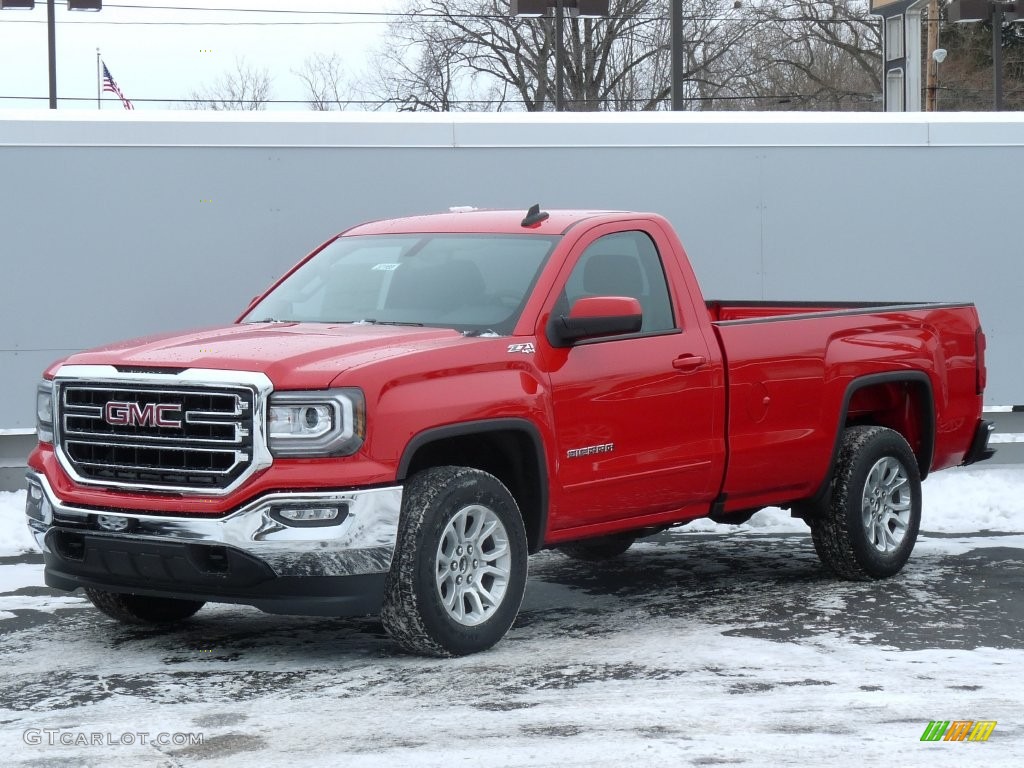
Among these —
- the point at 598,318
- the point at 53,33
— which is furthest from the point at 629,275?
the point at 53,33

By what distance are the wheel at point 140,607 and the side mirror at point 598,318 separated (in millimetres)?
2025

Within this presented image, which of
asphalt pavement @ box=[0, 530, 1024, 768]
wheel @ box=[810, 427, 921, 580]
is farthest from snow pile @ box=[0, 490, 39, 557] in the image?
wheel @ box=[810, 427, 921, 580]

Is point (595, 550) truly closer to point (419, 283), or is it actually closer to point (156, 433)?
point (419, 283)

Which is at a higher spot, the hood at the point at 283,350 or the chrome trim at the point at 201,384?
the hood at the point at 283,350

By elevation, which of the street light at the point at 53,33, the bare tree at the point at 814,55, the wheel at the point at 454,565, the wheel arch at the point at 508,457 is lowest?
the wheel at the point at 454,565

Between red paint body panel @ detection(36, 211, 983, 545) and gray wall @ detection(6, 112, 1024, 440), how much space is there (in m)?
3.68

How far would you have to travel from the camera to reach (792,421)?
7902mm

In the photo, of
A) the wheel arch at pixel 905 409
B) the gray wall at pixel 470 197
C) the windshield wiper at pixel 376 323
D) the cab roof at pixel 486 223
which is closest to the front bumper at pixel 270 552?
the windshield wiper at pixel 376 323

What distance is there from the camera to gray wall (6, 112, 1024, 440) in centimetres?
1145

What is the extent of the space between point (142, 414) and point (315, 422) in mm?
731

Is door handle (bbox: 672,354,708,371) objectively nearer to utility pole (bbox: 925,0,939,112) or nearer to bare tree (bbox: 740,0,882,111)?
utility pole (bbox: 925,0,939,112)

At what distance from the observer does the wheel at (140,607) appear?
710 cm

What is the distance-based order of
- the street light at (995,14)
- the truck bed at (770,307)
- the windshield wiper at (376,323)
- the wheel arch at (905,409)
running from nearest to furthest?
the windshield wiper at (376,323), the wheel arch at (905,409), the truck bed at (770,307), the street light at (995,14)

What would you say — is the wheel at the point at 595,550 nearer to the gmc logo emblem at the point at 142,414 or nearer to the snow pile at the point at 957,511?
the snow pile at the point at 957,511
